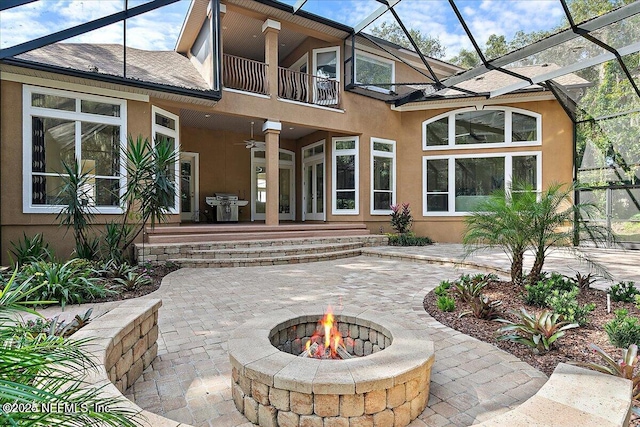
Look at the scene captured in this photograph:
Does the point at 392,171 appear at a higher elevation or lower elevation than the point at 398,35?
lower

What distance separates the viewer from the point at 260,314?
3.75m

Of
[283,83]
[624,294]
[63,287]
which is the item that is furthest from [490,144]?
[63,287]

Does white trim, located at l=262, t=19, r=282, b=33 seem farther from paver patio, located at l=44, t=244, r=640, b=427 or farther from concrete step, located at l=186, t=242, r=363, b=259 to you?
paver patio, located at l=44, t=244, r=640, b=427

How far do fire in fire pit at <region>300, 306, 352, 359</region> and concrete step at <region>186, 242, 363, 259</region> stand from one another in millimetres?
5293

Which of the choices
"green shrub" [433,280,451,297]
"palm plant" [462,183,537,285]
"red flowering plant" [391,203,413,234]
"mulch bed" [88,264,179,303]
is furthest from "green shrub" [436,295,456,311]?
"red flowering plant" [391,203,413,234]

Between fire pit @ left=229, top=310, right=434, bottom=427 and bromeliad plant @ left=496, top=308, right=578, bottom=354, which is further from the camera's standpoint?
bromeliad plant @ left=496, top=308, right=578, bottom=354

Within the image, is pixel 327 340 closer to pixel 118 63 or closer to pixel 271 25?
pixel 118 63

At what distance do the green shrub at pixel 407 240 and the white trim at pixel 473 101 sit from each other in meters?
4.62

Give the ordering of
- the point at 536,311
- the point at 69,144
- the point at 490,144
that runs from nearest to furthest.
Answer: the point at 536,311 < the point at 69,144 < the point at 490,144

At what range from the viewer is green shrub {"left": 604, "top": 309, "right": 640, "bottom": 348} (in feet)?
10.1

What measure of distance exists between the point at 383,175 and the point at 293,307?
9.48 m

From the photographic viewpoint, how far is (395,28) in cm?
1078

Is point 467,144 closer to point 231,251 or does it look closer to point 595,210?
point 595,210

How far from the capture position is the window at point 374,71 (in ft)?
38.4
